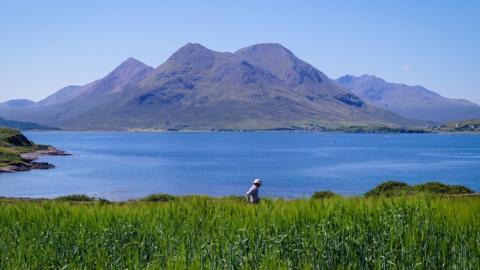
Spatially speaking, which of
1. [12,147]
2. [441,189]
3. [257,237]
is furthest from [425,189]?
[12,147]

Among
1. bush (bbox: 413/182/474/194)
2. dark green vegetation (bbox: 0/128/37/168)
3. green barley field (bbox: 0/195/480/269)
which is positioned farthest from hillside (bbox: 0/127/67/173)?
green barley field (bbox: 0/195/480/269)

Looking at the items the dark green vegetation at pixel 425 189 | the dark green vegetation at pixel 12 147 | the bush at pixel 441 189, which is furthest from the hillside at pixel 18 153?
the bush at pixel 441 189

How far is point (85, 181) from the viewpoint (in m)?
82.1

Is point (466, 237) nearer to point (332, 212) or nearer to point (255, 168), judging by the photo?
point (332, 212)

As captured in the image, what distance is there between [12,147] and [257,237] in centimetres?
11654

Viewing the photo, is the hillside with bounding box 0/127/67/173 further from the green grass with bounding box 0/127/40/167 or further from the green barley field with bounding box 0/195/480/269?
the green barley field with bounding box 0/195/480/269

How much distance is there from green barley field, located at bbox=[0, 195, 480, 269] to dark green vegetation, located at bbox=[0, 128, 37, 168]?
289 feet

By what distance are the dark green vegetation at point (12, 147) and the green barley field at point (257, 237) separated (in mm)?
87983

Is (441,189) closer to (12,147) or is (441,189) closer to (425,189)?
(425,189)

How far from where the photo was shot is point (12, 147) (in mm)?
119062

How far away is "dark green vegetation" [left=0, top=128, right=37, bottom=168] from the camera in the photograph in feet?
328

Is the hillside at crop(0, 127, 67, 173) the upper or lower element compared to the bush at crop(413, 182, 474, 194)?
lower

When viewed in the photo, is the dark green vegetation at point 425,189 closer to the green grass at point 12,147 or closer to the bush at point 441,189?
the bush at point 441,189

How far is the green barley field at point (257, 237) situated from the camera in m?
10.7
